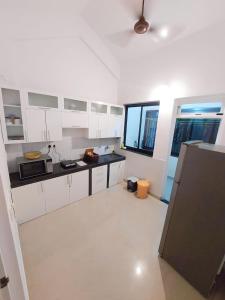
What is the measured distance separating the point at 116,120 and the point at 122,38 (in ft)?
5.27

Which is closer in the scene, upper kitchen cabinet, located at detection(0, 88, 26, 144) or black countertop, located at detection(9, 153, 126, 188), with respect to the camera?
upper kitchen cabinet, located at detection(0, 88, 26, 144)

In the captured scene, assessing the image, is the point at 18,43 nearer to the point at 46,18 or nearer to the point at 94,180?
the point at 46,18

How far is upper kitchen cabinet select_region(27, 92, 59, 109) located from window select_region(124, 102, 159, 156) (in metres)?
1.85

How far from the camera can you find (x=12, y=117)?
2049mm

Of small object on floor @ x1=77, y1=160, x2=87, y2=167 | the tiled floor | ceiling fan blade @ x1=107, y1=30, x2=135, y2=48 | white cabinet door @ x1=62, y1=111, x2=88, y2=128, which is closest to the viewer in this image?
the tiled floor

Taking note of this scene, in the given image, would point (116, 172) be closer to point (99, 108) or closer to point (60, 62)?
point (99, 108)

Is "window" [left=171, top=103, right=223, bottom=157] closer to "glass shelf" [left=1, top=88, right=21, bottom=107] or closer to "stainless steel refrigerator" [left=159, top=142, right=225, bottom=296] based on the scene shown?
"stainless steel refrigerator" [left=159, top=142, right=225, bottom=296]

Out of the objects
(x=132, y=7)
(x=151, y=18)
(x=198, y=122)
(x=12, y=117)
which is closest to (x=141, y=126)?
(x=198, y=122)

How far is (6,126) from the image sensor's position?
6.55 ft

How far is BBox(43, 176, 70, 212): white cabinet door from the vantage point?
93.4 inches

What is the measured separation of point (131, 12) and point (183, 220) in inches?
115

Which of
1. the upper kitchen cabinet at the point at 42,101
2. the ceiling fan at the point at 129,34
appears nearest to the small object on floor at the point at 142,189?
the upper kitchen cabinet at the point at 42,101

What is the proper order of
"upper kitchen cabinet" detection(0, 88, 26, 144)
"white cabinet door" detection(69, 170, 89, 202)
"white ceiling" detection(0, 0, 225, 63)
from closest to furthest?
1. "white ceiling" detection(0, 0, 225, 63)
2. "upper kitchen cabinet" detection(0, 88, 26, 144)
3. "white cabinet door" detection(69, 170, 89, 202)

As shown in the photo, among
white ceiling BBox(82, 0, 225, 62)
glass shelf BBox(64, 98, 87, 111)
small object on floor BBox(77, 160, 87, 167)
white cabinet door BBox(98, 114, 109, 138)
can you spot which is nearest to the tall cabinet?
glass shelf BBox(64, 98, 87, 111)
